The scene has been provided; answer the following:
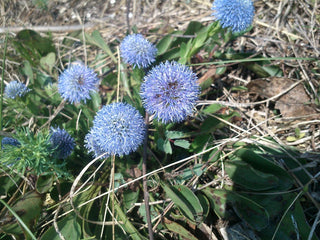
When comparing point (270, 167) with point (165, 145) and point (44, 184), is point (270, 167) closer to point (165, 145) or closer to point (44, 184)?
point (165, 145)

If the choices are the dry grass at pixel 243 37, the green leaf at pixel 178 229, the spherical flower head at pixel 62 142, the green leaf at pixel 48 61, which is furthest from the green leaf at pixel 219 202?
the green leaf at pixel 48 61

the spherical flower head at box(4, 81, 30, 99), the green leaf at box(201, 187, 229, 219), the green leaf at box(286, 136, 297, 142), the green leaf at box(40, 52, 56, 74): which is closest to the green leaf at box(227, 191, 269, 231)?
the green leaf at box(201, 187, 229, 219)

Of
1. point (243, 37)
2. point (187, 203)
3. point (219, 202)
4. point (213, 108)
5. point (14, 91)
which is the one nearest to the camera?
point (187, 203)

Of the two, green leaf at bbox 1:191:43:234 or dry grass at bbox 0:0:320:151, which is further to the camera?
dry grass at bbox 0:0:320:151

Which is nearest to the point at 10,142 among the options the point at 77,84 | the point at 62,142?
the point at 62,142

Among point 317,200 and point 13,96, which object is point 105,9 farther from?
point 317,200

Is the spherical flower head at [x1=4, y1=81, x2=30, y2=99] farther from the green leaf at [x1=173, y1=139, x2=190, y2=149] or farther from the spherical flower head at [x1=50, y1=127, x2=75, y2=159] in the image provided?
the green leaf at [x1=173, y1=139, x2=190, y2=149]
